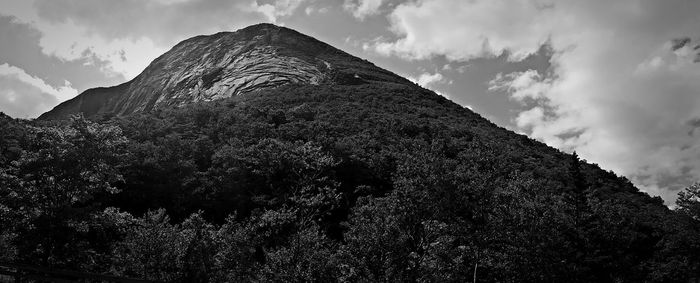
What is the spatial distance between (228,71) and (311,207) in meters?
75.8

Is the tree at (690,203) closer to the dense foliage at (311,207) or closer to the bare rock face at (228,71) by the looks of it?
the dense foliage at (311,207)

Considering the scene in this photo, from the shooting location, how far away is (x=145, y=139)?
202ft

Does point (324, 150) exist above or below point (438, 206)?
above

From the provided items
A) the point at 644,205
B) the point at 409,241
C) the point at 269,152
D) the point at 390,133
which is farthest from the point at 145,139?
the point at 644,205

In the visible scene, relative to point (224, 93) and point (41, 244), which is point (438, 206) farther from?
point (224, 93)

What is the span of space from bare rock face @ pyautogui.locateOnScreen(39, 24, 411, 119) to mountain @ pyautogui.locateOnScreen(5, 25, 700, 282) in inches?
158

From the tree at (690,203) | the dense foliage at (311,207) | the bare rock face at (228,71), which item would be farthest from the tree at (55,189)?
the bare rock face at (228,71)

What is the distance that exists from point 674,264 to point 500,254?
2189cm

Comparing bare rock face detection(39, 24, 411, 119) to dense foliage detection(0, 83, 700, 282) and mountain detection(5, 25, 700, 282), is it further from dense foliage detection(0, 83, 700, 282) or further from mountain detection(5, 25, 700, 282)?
dense foliage detection(0, 83, 700, 282)

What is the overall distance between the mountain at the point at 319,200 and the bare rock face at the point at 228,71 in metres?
4.01

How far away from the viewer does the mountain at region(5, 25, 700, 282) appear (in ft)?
80.4

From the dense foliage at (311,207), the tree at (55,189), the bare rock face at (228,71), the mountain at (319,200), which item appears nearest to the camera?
the tree at (55,189)

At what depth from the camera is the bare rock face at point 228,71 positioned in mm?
103938

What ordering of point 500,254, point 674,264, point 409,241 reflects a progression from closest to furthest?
point 409,241 < point 500,254 < point 674,264
